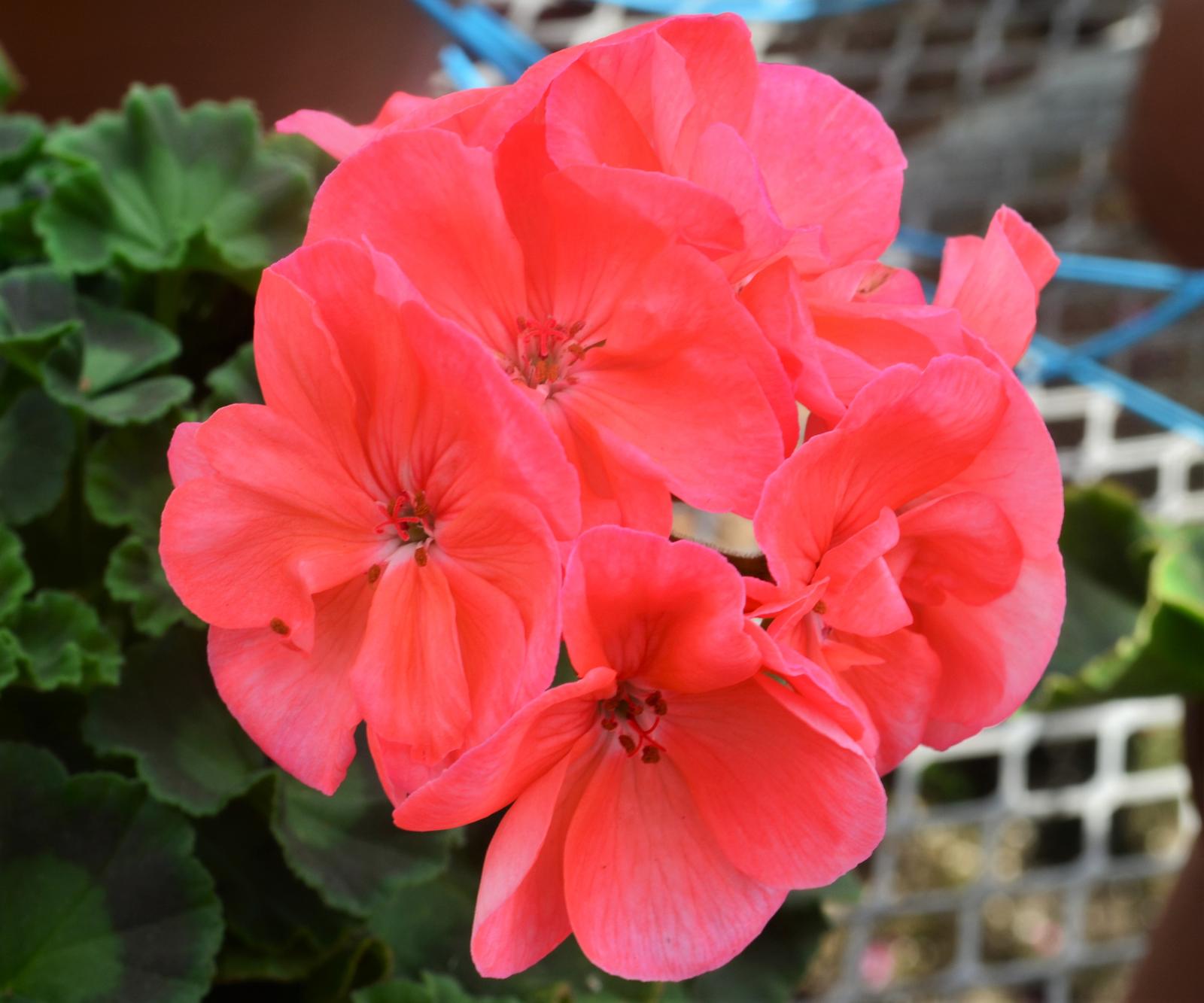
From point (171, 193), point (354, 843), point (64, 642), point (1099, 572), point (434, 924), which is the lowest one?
point (1099, 572)

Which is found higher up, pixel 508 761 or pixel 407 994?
pixel 508 761

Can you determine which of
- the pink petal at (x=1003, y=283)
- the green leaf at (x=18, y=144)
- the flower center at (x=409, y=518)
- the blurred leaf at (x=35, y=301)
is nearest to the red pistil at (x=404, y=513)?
the flower center at (x=409, y=518)

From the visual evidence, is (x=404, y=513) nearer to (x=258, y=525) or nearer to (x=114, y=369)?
(x=258, y=525)

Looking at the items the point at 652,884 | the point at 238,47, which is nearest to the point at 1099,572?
the point at 652,884

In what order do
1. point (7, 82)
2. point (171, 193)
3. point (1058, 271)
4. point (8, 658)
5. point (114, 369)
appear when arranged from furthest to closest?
point (1058, 271), point (7, 82), point (171, 193), point (114, 369), point (8, 658)

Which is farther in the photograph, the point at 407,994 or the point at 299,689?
the point at 407,994

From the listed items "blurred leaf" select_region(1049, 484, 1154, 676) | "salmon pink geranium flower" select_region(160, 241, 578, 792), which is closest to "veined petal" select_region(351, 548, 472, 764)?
"salmon pink geranium flower" select_region(160, 241, 578, 792)

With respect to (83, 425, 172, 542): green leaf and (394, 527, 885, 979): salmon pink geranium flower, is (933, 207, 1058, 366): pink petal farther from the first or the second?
(83, 425, 172, 542): green leaf
